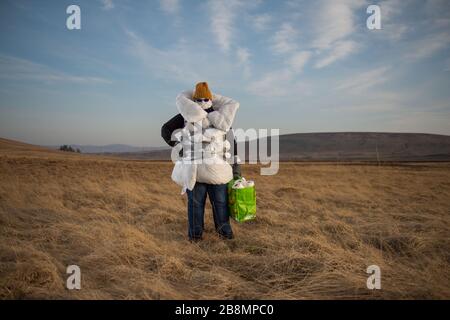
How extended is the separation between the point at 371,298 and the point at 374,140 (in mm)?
108142

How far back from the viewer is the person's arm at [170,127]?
423cm

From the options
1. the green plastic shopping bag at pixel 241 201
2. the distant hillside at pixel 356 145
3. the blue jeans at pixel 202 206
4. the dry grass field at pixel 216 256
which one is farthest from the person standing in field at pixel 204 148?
the distant hillside at pixel 356 145

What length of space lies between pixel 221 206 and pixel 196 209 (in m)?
0.39

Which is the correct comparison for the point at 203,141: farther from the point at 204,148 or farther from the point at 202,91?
the point at 202,91

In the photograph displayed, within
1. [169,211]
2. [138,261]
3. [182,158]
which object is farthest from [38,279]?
[169,211]

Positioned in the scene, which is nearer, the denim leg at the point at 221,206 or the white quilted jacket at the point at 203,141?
the white quilted jacket at the point at 203,141

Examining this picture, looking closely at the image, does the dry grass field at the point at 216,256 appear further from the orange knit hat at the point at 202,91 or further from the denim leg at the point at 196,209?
the orange knit hat at the point at 202,91

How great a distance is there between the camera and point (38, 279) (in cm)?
279

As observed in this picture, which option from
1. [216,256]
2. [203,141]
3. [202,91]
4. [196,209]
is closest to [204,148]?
[203,141]

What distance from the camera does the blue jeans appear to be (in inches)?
166

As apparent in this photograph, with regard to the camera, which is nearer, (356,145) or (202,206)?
(202,206)

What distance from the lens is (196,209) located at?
4.23m

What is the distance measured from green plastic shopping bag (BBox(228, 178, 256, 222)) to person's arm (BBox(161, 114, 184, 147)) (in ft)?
3.83

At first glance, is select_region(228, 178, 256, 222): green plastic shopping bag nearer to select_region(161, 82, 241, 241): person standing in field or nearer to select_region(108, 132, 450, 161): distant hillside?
select_region(161, 82, 241, 241): person standing in field
